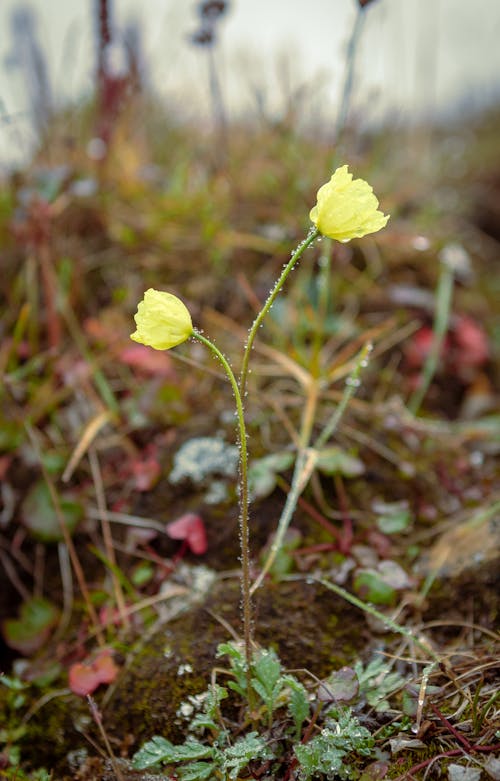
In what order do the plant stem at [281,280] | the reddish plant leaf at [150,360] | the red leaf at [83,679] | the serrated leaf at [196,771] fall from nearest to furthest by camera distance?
the plant stem at [281,280]
the serrated leaf at [196,771]
the red leaf at [83,679]
the reddish plant leaf at [150,360]

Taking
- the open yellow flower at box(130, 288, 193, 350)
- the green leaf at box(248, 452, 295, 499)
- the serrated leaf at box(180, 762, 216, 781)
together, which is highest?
the open yellow flower at box(130, 288, 193, 350)

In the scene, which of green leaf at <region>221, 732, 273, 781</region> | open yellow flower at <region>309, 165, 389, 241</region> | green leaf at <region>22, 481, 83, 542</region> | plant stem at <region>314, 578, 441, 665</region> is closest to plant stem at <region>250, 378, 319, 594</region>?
plant stem at <region>314, 578, 441, 665</region>

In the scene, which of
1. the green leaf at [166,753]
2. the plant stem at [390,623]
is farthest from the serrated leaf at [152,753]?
the plant stem at [390,623]

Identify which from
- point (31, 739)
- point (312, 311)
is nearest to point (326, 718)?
point (31, 739)

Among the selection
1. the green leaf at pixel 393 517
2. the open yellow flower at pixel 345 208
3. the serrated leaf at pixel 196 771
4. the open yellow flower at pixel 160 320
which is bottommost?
the green leaf at pixel 393 517

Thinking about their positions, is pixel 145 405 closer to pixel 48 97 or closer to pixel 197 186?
pixel 197 186

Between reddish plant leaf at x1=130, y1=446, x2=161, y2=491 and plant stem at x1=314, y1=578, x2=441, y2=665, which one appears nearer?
plant stem at x1=314, y1=578, x2=441, y2=665

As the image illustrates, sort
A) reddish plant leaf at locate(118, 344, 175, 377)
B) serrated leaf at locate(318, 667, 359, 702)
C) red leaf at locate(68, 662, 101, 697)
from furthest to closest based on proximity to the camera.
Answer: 1. reddish plant leaf at locate(118, 344, 175, 377)
2. red leaf at locate(68, 662, 101, 697)
3. serrated leaf at locate(318, 667, 359, 702)

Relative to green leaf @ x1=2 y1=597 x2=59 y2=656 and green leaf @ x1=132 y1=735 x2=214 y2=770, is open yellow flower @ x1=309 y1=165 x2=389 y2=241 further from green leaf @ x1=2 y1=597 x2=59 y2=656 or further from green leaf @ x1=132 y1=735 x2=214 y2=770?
green leaf @ x1=2 y1=597 x2=59 y2=656

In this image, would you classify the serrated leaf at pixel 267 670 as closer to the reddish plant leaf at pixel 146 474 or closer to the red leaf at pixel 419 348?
the reddish plant leaf at pixel 146 474
